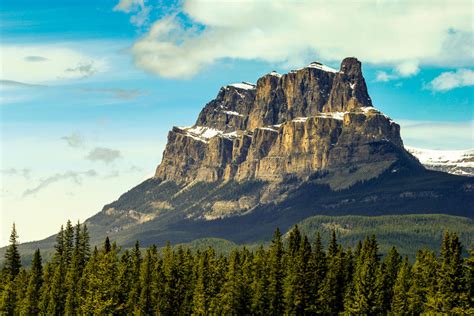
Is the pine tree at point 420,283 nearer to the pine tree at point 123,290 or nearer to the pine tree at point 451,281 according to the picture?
the pine tree at point 451,281

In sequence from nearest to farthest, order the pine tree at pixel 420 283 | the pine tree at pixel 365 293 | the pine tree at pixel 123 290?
the pine tree at pixel 420 283 < the pine tree at pixel 365 293 < the pine tree at pixel 123 290

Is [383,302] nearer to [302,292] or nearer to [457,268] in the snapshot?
[302,292]

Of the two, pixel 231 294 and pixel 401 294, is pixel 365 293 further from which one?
pixel 231 294

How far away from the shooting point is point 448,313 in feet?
466

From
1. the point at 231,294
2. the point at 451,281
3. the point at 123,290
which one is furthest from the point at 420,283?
the point at 123,290

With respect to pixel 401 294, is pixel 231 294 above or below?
above

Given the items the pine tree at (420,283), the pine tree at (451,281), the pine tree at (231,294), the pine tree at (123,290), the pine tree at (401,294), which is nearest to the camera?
the pine tree at (451,281)

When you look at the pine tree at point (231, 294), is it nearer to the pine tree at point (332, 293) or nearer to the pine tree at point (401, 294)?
the pine tree at point (332, 293)

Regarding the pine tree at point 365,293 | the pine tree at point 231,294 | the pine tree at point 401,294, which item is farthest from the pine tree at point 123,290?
the pine tree at point 401,294

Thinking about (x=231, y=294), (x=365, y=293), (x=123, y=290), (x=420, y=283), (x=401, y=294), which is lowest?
(x=401, y=294)

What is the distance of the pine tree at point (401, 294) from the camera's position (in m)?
180

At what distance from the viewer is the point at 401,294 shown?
7146 inches

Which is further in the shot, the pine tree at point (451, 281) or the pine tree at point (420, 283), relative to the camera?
the pine tree at point (420, 283)

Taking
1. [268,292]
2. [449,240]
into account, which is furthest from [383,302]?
[449,240]
